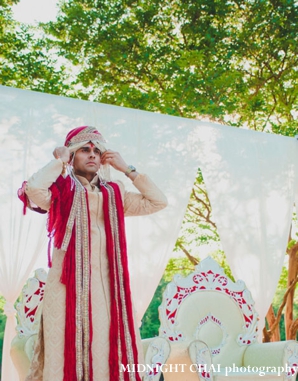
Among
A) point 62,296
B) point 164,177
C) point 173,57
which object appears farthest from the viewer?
point 173,57

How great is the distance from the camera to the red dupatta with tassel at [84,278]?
185cm

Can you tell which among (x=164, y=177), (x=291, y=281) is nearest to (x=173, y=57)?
(x=164, y=177)

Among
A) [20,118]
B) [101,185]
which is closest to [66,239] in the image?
[101,185]

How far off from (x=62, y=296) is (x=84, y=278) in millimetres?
100

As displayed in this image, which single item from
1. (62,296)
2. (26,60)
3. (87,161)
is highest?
(26,60)

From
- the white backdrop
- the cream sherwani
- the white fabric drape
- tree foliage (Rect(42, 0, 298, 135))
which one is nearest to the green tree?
tree foliage (Rect(42, 0, 298, 135))

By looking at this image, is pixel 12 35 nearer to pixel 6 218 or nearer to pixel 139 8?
pixel 139 8

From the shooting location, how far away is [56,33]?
570 cm

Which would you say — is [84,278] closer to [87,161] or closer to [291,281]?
[87,161]

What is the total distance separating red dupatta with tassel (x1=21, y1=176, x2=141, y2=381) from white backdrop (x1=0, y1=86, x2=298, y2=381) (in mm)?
1570

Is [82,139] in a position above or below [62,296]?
above

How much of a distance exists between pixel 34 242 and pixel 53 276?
1.66 metres

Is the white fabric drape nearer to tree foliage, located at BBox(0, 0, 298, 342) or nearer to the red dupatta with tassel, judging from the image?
the red dupatta with tassel

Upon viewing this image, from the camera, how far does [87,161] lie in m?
2.17
